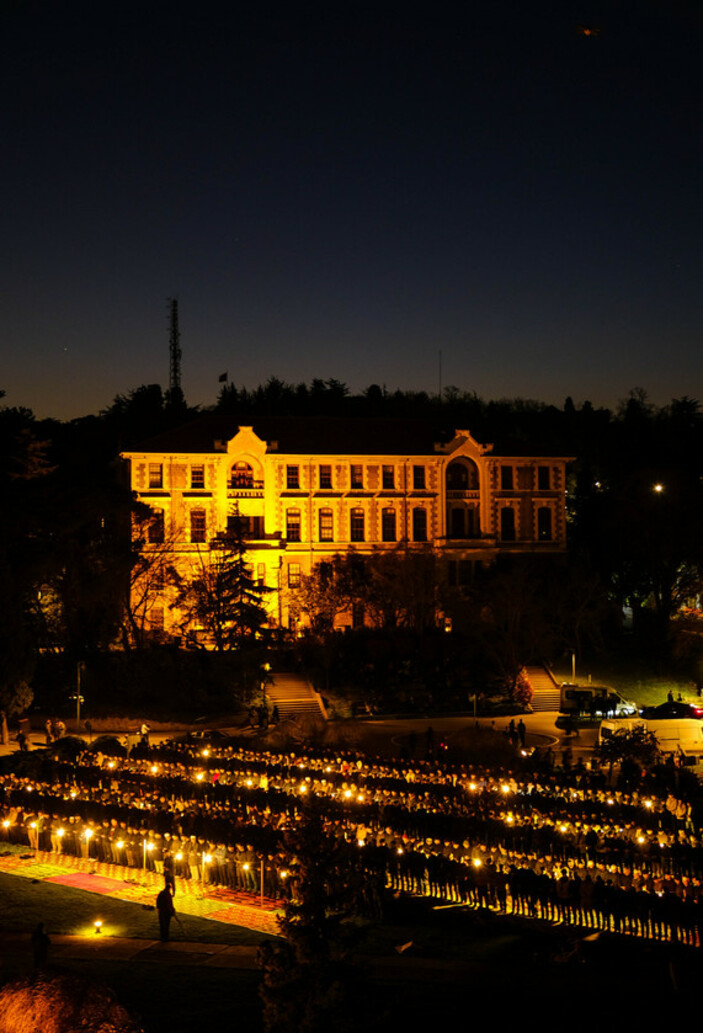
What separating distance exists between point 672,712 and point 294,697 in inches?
610

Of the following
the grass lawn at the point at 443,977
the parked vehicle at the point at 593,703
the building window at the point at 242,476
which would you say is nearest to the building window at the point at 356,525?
the building window at the point at 242,476

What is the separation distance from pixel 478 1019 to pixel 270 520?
42671mm

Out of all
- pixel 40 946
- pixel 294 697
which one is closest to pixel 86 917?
pixel 40 946

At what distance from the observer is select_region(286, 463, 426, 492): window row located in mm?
58250

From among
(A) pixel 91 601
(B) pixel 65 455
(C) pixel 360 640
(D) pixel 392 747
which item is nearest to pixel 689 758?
(D) pixel 392 747

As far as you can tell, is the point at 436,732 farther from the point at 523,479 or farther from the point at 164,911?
the point at 523,479

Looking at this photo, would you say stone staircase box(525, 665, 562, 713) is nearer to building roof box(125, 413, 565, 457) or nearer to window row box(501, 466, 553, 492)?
window row box(501, 466, 553, 492)

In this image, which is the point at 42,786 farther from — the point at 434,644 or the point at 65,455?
the point at 65,455

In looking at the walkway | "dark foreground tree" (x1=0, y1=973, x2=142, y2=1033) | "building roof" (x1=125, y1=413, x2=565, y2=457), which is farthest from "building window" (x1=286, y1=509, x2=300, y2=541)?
"dark foreground tree" (x1=0, y1=973, x2=142, y2=1033)

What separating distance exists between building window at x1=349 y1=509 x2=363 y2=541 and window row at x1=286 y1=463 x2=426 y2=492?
51.4 inches

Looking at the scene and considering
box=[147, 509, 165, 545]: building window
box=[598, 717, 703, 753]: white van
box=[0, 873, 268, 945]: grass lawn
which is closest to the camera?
box=[0, 873, 268, 945]: grass lawn

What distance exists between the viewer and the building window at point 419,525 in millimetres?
59531

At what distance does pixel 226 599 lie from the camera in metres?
49.6

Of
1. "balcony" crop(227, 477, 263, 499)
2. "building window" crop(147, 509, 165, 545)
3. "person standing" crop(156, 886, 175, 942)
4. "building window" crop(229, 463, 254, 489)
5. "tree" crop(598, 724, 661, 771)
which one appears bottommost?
"person standing" crop(156, 886, 175, 942)
